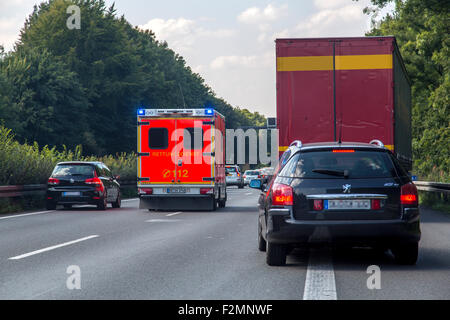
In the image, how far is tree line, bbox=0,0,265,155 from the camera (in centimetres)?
5194

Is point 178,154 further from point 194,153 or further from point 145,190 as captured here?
point 145,190

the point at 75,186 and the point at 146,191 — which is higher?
the point at 75,186

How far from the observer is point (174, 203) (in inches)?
836

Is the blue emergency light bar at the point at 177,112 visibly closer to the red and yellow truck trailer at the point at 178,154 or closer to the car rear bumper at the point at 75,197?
the red and yellow truck trailer at the point at 178,154

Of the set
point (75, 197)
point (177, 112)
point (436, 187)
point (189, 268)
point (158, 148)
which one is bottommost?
point (189, 268)

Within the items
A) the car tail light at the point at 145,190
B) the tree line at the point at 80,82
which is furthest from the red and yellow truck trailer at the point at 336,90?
the tree line at the point at 80,82

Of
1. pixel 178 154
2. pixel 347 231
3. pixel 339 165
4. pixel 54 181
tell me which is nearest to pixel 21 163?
pixel 54 181

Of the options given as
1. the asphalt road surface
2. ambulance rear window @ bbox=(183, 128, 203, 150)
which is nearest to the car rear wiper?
the asphalt road surface

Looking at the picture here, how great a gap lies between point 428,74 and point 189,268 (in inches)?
1300

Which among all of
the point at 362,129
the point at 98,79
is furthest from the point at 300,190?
the point at 98,79

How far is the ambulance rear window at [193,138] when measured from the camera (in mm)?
20844
